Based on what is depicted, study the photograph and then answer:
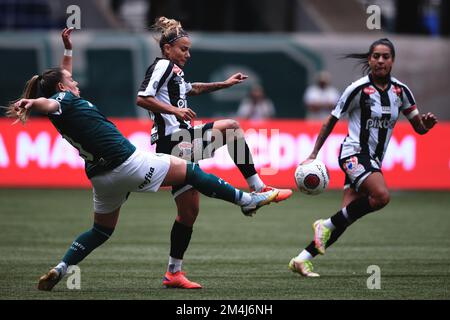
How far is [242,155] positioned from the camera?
30.9 ft

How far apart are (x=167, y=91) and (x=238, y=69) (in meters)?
16.1

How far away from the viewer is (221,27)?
27.2m

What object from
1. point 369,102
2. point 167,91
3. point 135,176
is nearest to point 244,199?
point 135,176

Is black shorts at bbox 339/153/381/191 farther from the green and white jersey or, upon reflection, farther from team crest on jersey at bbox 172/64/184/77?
the green and white jersey

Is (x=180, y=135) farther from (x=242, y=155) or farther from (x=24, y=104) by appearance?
(x=24, y=104)

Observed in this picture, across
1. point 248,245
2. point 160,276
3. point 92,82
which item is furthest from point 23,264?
point 92,82

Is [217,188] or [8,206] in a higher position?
[217,188]

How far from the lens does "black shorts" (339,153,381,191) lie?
10086mm

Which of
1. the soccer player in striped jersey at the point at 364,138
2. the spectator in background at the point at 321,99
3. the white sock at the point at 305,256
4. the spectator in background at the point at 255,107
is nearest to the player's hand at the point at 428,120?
the soccer player in striped jersey at the point at 364,138

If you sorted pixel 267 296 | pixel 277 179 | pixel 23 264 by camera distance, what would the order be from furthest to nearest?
pixel 277 179
pixel 23 264
pixel 267 296

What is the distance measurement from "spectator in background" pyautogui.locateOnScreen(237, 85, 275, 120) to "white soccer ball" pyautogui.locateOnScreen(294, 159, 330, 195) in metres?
14.1

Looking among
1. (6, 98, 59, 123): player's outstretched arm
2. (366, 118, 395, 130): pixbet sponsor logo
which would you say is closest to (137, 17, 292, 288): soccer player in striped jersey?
(6, 98, 59, 123): player's outstretched arm

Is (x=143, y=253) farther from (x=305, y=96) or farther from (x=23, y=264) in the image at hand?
(x=305, y=96)

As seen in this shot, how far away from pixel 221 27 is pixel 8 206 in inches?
444
